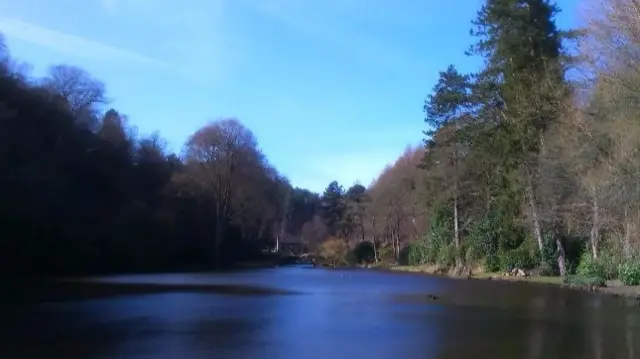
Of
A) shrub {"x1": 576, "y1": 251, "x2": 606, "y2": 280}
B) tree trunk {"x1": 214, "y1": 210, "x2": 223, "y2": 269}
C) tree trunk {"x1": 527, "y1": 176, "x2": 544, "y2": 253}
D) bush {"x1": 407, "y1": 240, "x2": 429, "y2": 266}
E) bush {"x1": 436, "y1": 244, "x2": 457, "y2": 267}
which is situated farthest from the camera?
tree trunk {"x1": 214, "y1": 210, "x2": 223, "y2": 269}

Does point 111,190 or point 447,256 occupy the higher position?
point 111,190

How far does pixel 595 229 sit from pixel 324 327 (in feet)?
52.2

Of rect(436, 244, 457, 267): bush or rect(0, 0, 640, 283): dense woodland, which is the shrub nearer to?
rect(0, 0, 640, 283): dense woodland

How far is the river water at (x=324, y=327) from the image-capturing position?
10.3 meters

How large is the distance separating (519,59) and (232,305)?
2220cm

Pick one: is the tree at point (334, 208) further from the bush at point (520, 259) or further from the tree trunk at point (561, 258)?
the tree trunk at point (561, 258)

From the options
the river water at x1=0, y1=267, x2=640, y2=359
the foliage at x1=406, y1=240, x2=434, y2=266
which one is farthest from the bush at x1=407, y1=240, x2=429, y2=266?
the river water at x1=0, y1=267, x2=640, y2=359

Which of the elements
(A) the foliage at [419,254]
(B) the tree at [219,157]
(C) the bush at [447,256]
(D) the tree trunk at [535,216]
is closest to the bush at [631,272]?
(D) the tree trunk at [535,216]

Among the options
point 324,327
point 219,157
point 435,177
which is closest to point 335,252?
point 219,157

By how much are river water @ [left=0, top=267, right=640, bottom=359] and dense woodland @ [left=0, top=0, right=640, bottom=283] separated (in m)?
5.66

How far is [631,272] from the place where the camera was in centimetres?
2273

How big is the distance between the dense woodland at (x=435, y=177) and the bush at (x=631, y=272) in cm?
9

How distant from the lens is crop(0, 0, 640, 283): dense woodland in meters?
22.6

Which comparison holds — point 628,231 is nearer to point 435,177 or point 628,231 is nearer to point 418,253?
point 435,177
